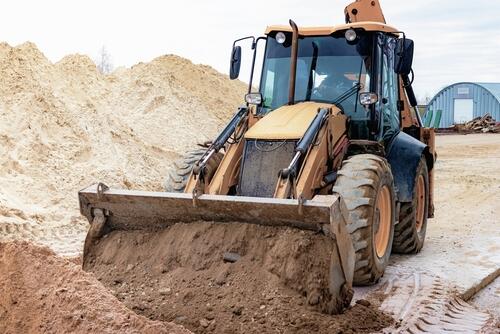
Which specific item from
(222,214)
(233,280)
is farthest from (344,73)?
(233,280)

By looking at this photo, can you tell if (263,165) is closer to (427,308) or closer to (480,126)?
(427,308)

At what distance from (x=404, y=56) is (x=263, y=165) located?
201 cm

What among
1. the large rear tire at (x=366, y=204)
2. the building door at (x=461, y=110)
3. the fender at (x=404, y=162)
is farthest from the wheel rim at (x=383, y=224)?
the building door at (x=461, y=110)

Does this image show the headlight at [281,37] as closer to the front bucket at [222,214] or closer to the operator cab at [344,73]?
the operator cab at [344,73]

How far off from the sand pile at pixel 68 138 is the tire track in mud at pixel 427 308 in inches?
169

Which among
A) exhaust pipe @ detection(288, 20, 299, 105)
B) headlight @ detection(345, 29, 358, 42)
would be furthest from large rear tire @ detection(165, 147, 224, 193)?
headlight @ detection(345, 29, 358, 42)

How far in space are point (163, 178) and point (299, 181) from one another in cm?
912

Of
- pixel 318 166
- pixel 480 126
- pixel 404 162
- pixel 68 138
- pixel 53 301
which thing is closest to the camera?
pixel 53 301

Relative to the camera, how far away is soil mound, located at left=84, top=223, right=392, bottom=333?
5211 mm

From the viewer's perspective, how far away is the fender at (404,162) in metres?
7.96

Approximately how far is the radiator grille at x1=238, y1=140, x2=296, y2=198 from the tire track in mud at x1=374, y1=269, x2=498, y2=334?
1446mm

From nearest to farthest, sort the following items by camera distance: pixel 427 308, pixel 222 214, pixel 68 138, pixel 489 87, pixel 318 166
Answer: pixel 222 214 < pixel 427 308 < pixel 318 166 < pixel 68 138 < pixel 489 87

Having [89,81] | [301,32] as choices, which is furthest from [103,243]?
[89,81]

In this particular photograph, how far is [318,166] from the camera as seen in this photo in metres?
6.71
